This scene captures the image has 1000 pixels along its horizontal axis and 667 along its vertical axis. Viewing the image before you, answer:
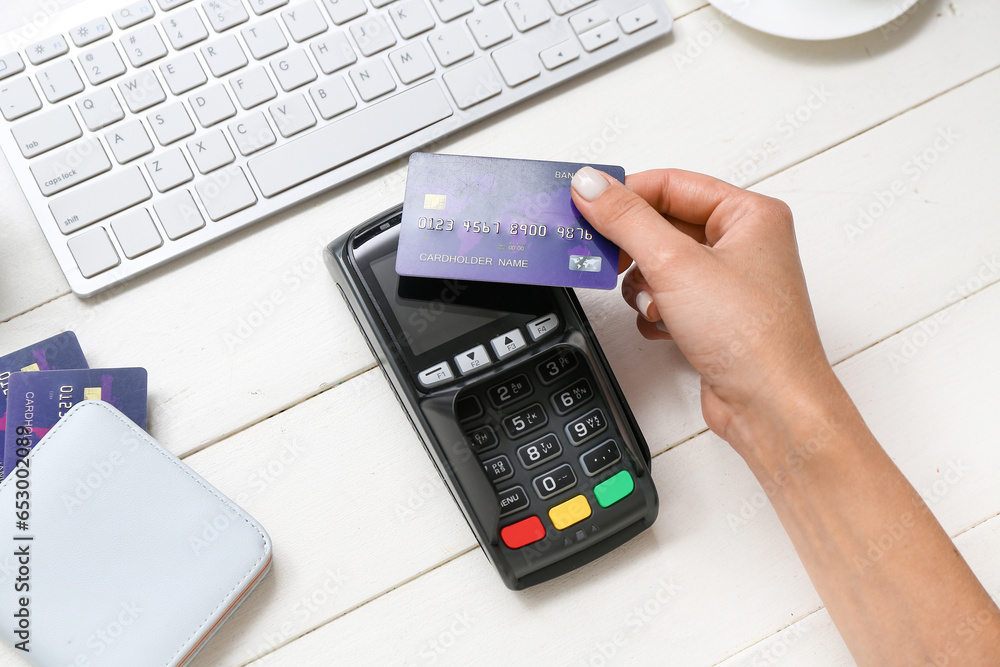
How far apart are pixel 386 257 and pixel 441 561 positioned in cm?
23

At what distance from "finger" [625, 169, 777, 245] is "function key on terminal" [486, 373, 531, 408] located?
16 centimetres

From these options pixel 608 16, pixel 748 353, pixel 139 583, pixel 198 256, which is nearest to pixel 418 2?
pixel 608 16

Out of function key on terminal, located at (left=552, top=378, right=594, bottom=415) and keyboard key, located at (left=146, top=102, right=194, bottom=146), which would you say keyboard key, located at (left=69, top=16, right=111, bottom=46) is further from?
function key on terminal, located at (left=552, top=378, right=594, bottom=415)

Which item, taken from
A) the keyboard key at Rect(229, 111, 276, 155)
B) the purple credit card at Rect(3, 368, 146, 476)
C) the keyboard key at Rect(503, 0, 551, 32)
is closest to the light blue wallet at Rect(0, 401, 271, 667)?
the purple credit card at Rect(3, 368, 146, 476)

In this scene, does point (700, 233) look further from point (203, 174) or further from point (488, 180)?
point (203, 174)

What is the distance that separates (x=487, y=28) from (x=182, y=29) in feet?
0.76

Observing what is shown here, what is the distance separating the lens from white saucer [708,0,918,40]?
0.58 m

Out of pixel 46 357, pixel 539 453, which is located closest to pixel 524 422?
pixel 539 453

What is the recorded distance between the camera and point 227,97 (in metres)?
0.54

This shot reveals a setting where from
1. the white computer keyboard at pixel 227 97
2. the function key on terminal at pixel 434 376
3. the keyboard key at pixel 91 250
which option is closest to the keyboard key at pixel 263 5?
the white computer keyboard at pixel 227 97

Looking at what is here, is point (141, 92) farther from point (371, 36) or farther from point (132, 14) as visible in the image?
point (371, 36)

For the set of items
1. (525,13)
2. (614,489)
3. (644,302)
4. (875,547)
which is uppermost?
(525,13)

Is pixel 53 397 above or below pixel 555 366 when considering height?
above

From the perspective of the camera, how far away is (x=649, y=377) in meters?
0.57
